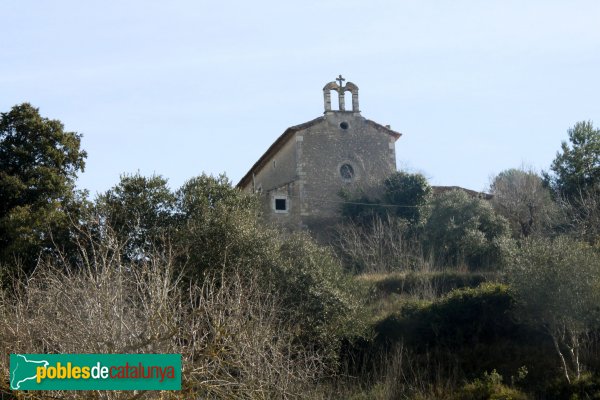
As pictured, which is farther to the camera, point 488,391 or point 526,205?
point 526,205

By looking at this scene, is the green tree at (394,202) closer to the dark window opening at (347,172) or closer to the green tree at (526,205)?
the dark window opening at (347,172)

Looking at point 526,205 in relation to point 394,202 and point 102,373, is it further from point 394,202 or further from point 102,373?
point 102,373

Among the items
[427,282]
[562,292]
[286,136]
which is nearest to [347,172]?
[286,136]

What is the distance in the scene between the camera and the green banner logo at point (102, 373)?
1086 centimetres

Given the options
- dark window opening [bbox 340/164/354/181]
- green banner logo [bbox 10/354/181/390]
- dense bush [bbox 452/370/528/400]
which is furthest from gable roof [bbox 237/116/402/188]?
green banner logo [bbox 10/354/181/390]

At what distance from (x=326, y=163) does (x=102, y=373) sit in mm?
29146

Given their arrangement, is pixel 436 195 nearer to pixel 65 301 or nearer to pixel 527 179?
pixel 527 179

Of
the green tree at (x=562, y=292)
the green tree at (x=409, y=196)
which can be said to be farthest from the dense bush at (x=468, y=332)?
the green tree at (x=409, y=196)

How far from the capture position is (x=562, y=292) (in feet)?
76.3

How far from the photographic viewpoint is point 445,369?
25078 mm

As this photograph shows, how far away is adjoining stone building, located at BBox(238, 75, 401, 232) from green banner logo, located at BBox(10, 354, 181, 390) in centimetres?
2631

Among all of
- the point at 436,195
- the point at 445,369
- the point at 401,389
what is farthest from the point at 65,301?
the point at 436,195

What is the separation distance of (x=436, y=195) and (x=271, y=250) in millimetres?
15012

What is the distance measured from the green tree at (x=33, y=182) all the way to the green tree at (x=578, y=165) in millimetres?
19859
